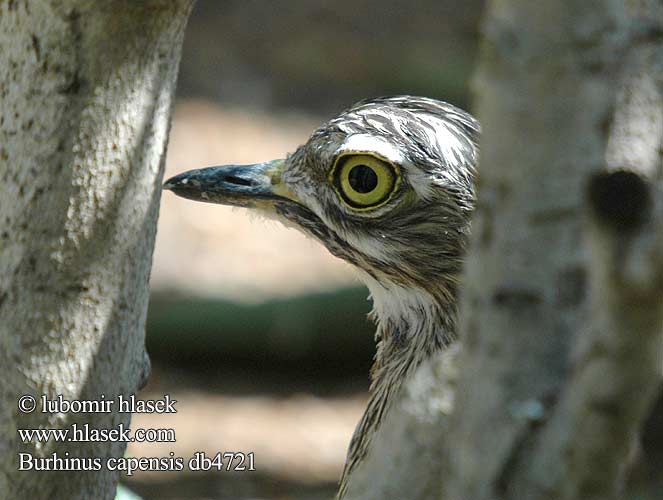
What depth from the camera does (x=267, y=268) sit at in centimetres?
794

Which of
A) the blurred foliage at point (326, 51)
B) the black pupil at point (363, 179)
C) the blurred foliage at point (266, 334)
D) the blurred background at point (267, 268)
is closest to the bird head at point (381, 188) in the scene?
the black pupil at point (363, 179)

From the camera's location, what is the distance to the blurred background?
6270mm

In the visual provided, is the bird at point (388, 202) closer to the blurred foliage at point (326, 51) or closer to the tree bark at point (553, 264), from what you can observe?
the tree bark at point (553, 264)

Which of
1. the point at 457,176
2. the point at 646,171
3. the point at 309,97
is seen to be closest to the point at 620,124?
the point at 646,171

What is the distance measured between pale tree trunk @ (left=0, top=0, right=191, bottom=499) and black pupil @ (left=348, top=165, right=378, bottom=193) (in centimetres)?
76

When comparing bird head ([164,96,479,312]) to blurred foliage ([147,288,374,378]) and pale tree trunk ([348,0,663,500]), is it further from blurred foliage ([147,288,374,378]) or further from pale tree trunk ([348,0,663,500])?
blurred foliage ([147,288,374,378])

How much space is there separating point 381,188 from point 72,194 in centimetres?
99

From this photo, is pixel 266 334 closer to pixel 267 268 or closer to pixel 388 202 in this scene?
pixel 267 268

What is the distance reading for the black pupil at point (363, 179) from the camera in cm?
257

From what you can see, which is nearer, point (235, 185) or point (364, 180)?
point (364, 180)

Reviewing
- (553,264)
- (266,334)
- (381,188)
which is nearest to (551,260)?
(553,264)

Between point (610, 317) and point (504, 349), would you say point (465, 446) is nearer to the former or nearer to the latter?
point (504, 349)

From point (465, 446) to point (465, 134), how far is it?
63.4 inches

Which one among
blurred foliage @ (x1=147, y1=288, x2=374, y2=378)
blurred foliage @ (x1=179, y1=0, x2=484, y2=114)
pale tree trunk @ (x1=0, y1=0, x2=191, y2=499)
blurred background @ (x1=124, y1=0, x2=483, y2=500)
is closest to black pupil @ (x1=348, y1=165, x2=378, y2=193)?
pale tree trunk @ (x1=0, y1=0, x2=191, y2=499)
